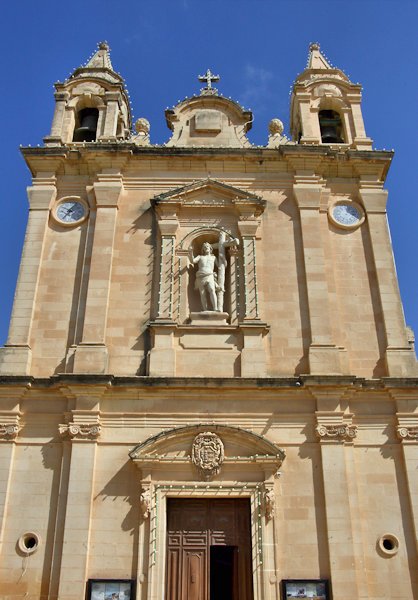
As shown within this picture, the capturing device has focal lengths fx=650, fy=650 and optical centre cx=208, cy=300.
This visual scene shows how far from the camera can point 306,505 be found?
41.1ft

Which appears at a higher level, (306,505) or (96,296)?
(96,296)

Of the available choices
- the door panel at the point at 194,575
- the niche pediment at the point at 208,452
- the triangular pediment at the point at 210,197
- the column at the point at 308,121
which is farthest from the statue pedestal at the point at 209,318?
the column at the point at 308,121

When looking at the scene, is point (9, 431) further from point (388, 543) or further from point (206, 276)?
point (388, 543)

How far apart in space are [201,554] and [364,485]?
11.4 feet

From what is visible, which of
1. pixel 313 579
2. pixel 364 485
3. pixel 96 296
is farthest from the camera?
pixel 96 296

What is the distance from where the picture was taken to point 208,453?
42.2ft

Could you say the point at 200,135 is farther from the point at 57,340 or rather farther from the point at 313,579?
the point at 313,579

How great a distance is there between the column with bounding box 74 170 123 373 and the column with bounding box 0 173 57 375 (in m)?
1.18

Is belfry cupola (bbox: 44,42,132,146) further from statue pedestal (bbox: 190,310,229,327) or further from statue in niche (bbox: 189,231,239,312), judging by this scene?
statue pedestal (bbox: 190,310,229,327)

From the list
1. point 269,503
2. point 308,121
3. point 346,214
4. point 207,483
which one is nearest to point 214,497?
point 207,483

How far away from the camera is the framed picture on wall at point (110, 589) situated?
38.3 ft

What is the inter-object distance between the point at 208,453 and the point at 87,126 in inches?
405

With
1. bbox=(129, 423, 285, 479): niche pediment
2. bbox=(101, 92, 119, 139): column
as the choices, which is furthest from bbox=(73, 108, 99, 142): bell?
bbox=(129, 423, 285, 479): niche pediment

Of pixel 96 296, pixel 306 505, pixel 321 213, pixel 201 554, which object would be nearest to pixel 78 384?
pixel 96 296
